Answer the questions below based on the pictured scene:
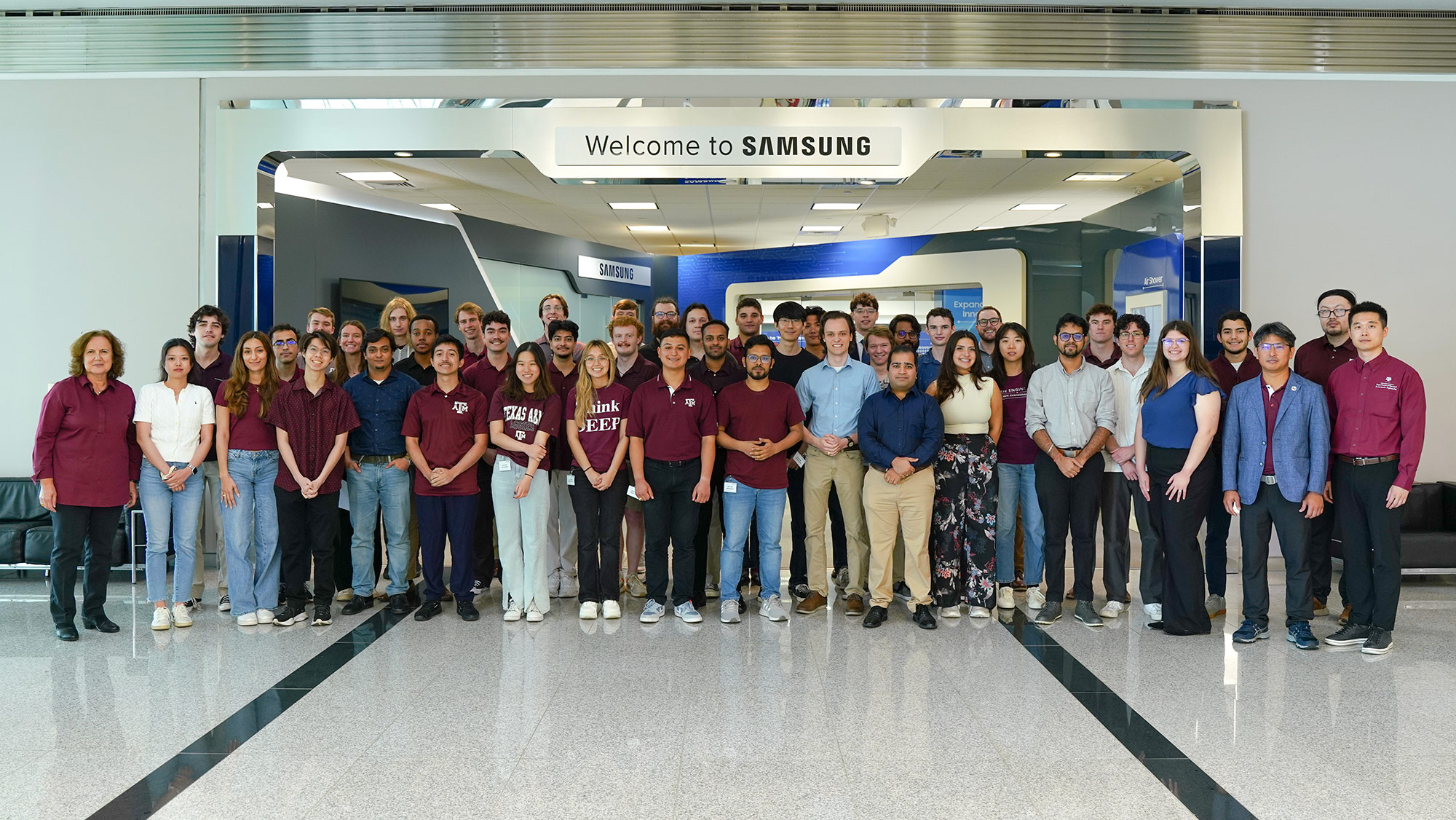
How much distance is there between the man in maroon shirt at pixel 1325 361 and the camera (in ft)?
17.2

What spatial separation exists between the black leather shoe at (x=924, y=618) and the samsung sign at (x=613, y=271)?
7608 mm

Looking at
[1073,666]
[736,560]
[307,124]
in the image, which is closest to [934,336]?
[736,560]

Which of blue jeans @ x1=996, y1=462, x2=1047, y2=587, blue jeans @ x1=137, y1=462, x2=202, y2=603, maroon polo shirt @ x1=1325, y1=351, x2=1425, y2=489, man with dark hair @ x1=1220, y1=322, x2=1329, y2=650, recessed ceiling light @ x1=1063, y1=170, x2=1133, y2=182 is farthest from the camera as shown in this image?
recessed ceiling light @ x1=1063, y1=170, x2=1133, y2=182

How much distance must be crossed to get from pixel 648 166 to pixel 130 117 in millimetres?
3483

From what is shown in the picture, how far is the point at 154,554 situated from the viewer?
5160 millimetres

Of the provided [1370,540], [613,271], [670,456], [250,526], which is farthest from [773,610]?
[613,271]

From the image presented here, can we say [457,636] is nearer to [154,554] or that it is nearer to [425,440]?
[425,440]

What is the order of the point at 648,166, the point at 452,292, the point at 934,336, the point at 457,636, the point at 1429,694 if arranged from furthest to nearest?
1. the point at 452,292
2. the point at 648,166
3. the point at 934,336
4. the point at 457,636
5. the point at 1429,694

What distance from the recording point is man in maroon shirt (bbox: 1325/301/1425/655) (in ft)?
15.2

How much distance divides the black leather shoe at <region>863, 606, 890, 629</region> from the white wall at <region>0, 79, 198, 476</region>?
16.1ft

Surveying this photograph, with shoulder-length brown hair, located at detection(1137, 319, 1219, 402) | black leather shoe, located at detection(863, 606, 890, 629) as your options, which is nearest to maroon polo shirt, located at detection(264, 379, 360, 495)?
black leather shoe, located at detection(863, 606, 890, 629)

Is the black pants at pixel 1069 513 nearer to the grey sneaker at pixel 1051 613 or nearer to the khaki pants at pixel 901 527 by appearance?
the grey sneaker at pixel 1051 613

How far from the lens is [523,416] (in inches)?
207

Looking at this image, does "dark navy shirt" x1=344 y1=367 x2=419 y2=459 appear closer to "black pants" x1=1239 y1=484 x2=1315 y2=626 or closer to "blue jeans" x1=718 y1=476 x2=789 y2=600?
"blue jeans" x1=718 y1=476 x2=789 y2=600
